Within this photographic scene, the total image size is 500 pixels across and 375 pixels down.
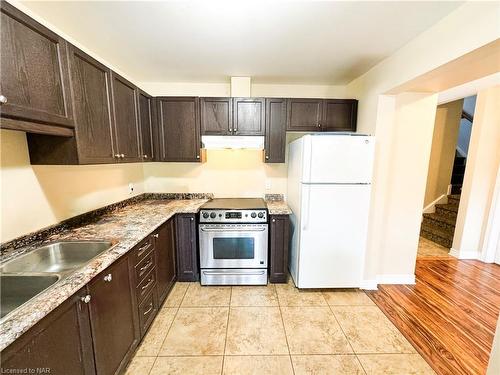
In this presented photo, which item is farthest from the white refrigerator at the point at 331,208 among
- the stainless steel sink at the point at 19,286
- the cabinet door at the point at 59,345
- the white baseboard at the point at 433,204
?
the white baseboard at the point at 433,204

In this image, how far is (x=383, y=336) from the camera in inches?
73.5

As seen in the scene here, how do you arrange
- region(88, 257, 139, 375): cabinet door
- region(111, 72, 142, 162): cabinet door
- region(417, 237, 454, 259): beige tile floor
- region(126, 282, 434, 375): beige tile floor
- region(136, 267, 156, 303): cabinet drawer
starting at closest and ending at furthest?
region(88, 257, 139, 375): cabinet door
region(126, 282, 434, 375): beige tile floor
region(136, 267, 156, 303): cabinet drawer
region(111, 72, 142, 162): cabinet door
region(417, 237, 454, 259): beige tile floor

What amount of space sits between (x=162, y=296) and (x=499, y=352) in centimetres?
248

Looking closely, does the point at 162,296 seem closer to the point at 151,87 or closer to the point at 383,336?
the point at 383,336

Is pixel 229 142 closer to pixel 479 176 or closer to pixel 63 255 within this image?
pixel 63 255

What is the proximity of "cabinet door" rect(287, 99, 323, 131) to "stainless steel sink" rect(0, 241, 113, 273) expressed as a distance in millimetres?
2337

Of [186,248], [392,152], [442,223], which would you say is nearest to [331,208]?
[392,152]

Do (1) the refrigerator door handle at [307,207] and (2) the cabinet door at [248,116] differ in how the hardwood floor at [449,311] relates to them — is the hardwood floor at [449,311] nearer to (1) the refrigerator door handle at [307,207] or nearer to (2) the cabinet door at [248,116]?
(1) the refrigerator door handle at [307,207]

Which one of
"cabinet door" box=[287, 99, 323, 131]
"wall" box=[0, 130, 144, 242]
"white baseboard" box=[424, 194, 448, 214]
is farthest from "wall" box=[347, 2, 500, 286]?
"wall" box=[0, 130, 144, 242]

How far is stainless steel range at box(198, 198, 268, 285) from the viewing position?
8.14 ft

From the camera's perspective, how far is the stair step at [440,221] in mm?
3916

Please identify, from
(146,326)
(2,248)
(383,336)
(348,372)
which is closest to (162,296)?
(146,326)

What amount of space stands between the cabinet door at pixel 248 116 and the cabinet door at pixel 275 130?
0.09 metres

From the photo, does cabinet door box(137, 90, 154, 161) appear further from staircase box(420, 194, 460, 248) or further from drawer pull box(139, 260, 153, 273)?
staircase box(420, 194, 460, 248)
